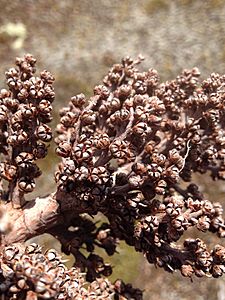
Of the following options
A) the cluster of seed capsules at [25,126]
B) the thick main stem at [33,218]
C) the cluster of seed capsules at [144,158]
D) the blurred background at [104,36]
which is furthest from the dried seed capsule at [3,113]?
the blurred background at [104,36]

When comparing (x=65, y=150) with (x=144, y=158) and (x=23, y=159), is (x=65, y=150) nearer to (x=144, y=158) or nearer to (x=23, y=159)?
(x=23, y=159)

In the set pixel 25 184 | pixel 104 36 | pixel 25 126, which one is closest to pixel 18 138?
pixel 25 126

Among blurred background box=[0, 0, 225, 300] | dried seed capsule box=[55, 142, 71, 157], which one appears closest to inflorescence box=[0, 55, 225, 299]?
dried seed capsule box=[55, 142, 71, 157]

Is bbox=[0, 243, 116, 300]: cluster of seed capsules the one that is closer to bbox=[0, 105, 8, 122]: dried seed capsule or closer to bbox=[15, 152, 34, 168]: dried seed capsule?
bbox=[15, 152, 34, 168]: dried seed capsule

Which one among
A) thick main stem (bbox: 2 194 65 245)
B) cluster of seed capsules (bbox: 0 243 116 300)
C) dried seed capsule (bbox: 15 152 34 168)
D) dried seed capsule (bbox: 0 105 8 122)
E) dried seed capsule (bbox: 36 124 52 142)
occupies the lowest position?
cluster of seed capsules (bbox: 0 243 116 300)

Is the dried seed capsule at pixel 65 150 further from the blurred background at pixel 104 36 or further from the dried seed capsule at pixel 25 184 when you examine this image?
the blurred background at pixel 104 36

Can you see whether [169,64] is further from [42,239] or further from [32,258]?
[32,258]

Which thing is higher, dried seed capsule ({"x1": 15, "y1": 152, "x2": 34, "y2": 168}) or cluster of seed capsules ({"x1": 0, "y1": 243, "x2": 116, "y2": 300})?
dried seed capsule ({"x1": 15, "y1": 152, "x2": 34, "y2": 168})
